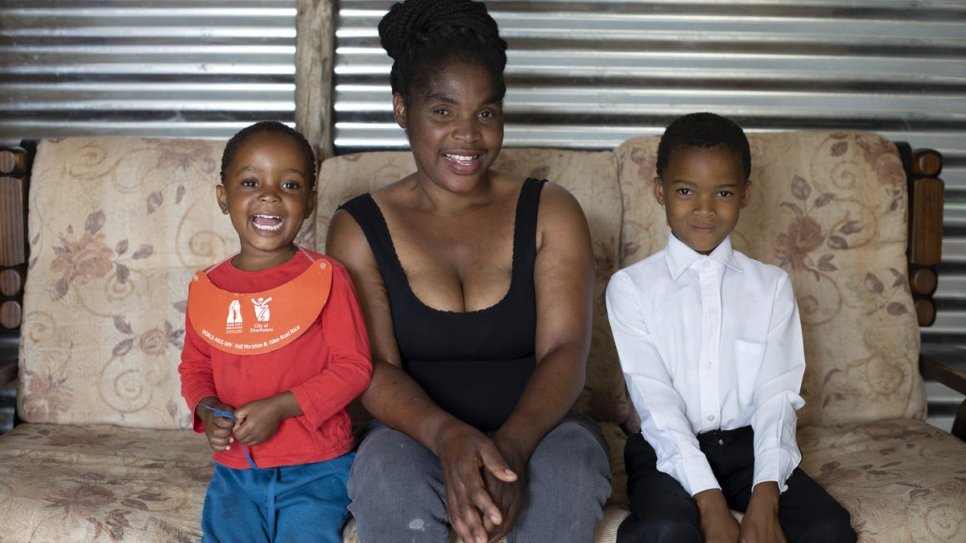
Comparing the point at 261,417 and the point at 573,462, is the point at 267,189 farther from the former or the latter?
the point at 573,462

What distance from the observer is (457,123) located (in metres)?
2.18

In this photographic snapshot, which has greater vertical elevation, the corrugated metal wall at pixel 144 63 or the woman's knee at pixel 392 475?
the corrugated metal wall at pixel 144 63

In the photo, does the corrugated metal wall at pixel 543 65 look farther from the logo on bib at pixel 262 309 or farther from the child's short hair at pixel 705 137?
the logo on bib at pixel 262 309

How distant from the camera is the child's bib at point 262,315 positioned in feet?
6.85

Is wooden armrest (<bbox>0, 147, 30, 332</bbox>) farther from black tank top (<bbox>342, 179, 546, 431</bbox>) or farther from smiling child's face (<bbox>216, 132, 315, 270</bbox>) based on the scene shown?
black tank top (<bbox>342, 179, 546, 431</bbox>)

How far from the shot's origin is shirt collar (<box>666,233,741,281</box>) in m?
2.24

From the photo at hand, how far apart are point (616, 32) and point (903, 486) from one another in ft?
6.35

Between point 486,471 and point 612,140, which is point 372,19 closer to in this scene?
point 612,140

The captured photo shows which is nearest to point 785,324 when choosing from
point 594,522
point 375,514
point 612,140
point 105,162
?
point 594,522

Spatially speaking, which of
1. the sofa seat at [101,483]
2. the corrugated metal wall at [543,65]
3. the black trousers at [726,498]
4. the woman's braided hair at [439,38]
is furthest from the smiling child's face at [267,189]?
the corrugated metal wall at [543,65]

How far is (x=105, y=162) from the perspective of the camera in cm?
275

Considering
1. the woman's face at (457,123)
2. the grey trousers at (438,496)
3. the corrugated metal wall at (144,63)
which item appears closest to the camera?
the grey trousers at (438,496)

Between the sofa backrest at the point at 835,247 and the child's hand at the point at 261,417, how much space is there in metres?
1.11

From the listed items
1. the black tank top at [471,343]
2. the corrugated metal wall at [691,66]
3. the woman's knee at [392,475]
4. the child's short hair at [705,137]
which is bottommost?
the woman's knee at [392,475]
